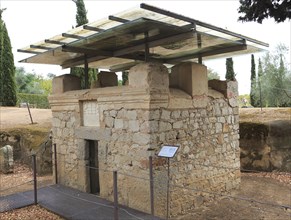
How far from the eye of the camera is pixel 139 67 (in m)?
6.00

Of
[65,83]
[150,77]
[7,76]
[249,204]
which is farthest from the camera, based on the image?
[7,76]

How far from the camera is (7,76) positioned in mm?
24688

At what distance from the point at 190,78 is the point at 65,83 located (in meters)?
3.67

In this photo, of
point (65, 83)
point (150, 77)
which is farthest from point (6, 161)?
point (150, 77)

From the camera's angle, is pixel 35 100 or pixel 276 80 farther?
pixel 35 100

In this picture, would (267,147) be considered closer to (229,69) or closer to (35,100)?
(229,69)

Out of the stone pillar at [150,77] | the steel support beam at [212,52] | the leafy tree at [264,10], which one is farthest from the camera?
the leafy tree at [264,10]

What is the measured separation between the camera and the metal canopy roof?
17.2 ft

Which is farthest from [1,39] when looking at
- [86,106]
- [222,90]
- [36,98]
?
[222,90]

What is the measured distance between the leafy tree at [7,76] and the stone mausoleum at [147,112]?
18.1 meters

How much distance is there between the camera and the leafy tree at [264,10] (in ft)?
25.2

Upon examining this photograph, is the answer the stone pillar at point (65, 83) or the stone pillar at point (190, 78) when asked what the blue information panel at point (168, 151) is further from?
the stone pillar at point (65, 83)

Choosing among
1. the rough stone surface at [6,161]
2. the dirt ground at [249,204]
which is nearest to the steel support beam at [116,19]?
the dirt ground at [249,204]

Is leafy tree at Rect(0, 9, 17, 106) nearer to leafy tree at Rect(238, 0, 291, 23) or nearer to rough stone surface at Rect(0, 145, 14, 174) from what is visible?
rough stone surface at Rect(0, 145, 14, 174)
